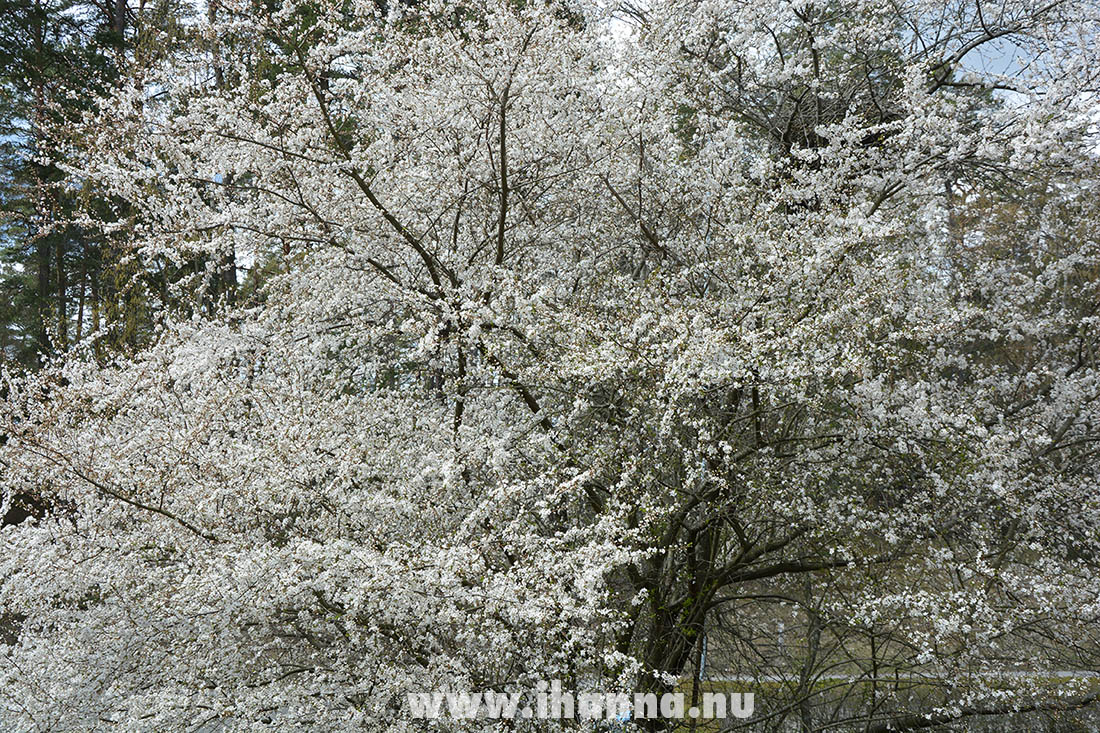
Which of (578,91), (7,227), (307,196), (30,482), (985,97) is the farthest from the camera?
(7,227)

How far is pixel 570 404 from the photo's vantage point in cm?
534

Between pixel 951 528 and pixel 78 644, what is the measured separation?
580 centimetres

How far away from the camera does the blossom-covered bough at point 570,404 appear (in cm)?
446

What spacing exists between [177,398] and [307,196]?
1804mm

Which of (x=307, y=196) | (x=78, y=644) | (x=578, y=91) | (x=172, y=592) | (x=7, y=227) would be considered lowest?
(x=78, y=644)

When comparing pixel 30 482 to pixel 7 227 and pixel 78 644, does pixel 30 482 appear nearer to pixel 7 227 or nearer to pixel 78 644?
pixel 78 644

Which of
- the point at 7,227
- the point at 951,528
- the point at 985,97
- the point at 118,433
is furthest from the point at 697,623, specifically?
the point at 7,227

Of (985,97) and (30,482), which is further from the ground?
(985,97)

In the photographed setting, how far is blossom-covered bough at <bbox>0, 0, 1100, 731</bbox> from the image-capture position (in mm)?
4465

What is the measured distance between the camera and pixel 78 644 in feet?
15.9

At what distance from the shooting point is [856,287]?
4883 mm

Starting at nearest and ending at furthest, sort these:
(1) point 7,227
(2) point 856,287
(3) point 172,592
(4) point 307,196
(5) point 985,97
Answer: (3) point 172,592 < (2) point 856,287 < (4) point 307,196 < (5) point 985,97 < (1) point 7,227

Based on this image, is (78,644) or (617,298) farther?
(617,298)

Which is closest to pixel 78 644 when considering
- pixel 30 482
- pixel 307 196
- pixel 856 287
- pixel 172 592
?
pixel 172 592
